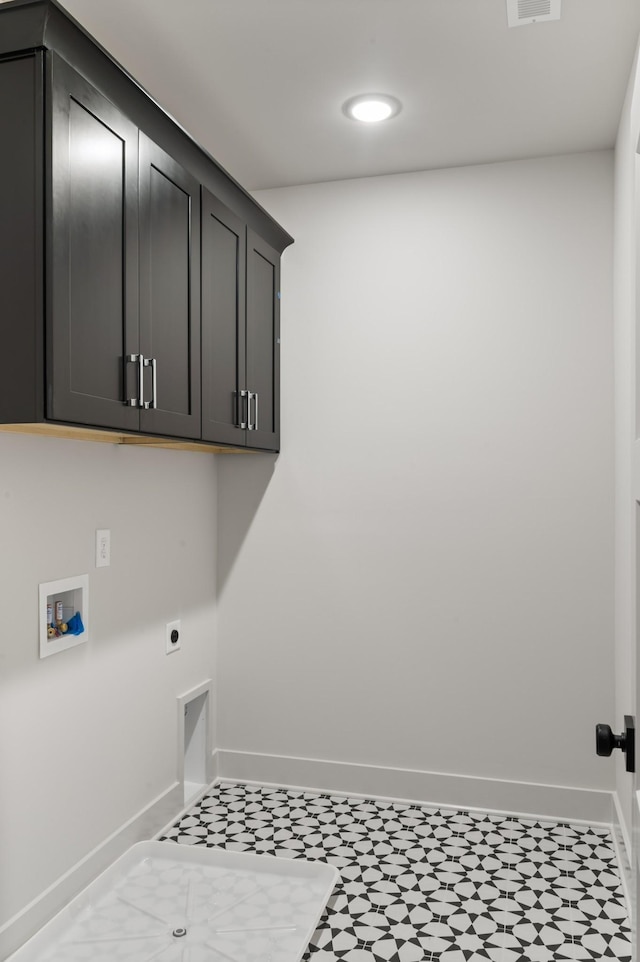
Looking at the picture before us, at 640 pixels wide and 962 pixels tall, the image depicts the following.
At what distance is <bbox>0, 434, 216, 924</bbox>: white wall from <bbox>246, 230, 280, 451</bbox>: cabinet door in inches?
12.7

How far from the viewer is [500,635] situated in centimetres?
279

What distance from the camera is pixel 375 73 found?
218 centimetres

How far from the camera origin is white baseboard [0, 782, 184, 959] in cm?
188

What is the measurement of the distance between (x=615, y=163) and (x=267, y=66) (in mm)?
1306

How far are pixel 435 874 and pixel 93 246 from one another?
2094 millimetres

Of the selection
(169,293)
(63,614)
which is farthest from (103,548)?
(169,293)

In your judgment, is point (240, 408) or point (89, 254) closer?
point (89, 254)

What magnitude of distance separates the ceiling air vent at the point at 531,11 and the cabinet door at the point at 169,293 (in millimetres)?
981

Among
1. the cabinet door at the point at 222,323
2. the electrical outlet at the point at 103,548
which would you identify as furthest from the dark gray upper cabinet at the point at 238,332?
the electrical outlet at the point at 103,548

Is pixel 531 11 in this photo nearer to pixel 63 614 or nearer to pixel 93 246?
pixel 93 246

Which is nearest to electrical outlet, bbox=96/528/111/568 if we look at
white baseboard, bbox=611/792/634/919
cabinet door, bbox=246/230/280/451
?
cabinet door, bbox=246/230/280/451

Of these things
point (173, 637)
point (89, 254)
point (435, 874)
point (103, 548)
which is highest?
point (89, 254)

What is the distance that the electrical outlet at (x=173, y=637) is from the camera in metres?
2.70

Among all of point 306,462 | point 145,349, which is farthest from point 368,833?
point 145,349
